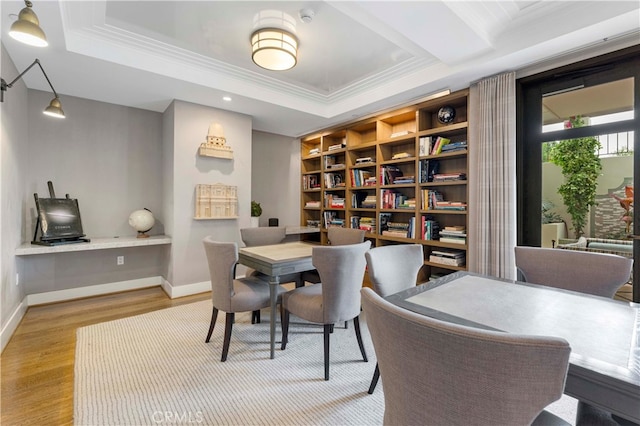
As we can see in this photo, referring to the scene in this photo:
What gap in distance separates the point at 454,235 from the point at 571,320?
2266 millimetres

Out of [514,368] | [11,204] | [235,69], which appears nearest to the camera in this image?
[514,368]

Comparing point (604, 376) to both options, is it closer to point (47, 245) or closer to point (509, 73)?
point (509, 73)

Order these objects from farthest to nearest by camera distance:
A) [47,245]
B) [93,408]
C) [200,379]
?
[47,245] → [200,379] → [93,408]

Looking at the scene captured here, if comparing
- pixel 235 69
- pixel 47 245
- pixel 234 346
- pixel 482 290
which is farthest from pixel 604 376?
pixel 47 245

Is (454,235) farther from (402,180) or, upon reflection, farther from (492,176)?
(402,180)

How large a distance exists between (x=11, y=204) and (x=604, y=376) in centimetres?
393

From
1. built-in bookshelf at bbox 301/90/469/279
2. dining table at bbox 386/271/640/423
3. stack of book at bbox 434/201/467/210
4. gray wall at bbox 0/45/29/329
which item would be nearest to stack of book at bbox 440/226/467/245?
built-in bookshelf at bbox 301/90/469/279

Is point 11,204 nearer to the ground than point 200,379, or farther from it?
farther from it

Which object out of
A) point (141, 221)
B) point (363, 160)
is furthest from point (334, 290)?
→ point (141, 221)

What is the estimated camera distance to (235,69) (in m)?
3.23

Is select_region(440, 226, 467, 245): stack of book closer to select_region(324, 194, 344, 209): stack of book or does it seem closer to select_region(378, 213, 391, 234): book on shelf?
select_region(378, 213, 391, 234): book on shelf

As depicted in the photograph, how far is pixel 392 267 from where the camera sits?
1812 mm

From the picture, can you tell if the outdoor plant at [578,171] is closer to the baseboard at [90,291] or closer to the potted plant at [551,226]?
the potted plant at [551,226]

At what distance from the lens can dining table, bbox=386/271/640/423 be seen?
71 centimetres
